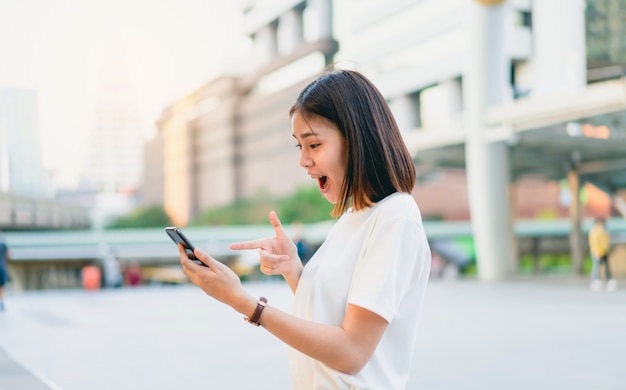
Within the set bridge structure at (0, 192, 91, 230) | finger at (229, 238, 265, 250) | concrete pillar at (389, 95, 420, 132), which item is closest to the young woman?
finger at (229, 238, 265, 250)

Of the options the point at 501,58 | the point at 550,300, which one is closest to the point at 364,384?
the point at 550,300

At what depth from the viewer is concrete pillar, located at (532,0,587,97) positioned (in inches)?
1128

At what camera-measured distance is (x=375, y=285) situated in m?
1.61

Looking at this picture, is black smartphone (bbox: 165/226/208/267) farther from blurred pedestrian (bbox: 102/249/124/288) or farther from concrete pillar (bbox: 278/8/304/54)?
concrete pillar (bbox: 278/8/304/54)

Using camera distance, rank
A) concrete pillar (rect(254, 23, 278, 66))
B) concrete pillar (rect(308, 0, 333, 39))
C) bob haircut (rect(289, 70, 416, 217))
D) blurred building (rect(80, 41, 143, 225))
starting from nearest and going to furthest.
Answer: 1. bob haircut (rect(289, 70, 416, 217))
2. concrete pillar (rect(308, 0, 333, 39))
3. concrete pillar (rect(254, 23, 278, 66))
4. blurred building (rect(80, 41, 143, 225))

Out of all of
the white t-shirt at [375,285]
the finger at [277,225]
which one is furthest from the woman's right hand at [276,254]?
the white t-shirt at [375,285]

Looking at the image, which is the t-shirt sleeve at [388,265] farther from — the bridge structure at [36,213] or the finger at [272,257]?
the bridge structure at [36,213]

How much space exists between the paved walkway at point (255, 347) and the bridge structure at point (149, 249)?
1262 centimetres

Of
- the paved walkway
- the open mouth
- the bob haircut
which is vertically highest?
the bob haircut

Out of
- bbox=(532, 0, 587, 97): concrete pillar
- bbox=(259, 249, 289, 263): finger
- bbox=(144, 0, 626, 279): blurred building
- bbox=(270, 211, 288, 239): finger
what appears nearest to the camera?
bbox=(259, 249, 289, 263): finger

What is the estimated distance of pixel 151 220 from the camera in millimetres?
77250

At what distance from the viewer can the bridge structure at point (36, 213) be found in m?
36.9

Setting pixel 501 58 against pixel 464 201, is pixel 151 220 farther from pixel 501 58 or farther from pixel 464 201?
pixel 501 58

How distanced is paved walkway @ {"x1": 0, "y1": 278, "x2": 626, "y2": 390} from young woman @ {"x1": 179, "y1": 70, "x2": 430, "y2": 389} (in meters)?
4.07
